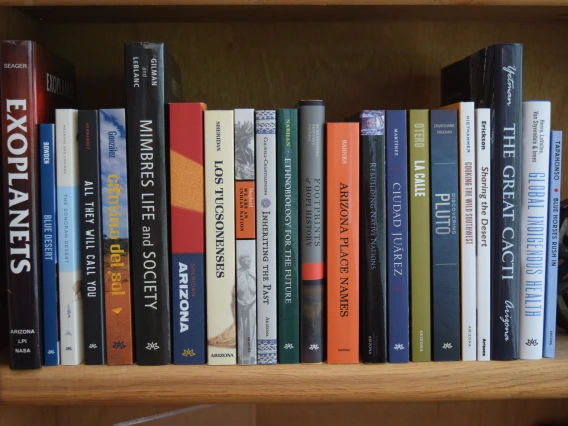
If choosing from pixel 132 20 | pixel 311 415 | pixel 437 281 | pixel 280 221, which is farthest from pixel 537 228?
pixel 132 20

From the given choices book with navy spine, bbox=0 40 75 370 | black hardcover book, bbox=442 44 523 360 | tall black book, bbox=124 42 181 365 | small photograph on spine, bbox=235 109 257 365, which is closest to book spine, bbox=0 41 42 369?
book with navy spine, bbox=0 40 75 370

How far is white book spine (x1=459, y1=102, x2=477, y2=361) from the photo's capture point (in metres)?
0.72

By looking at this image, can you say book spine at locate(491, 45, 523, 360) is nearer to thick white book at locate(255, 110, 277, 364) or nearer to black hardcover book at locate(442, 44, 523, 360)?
black hardcover book at locate(442, 44, 523, 360)

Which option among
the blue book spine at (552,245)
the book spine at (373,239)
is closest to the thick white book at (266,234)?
the book spine at (373,239)

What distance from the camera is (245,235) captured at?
71 centimetres

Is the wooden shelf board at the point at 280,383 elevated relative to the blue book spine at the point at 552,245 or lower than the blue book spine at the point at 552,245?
lower

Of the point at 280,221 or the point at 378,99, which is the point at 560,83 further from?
the point at 280,221

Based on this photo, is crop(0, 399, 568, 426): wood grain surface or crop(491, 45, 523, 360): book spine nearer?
crop(491, 45, 523, 360): book spine

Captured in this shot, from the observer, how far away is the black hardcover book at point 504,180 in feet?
2.35

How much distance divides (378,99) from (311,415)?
550 mm

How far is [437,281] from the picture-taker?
72 centimetres

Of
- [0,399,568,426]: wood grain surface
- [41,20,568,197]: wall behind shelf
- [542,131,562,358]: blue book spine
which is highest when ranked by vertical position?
[41,20,568,197]: wall behind shelf

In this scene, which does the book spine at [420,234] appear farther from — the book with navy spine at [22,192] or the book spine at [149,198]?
the book with navy spine at [22,192]

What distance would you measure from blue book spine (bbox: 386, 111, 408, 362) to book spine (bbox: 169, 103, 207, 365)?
23cm
